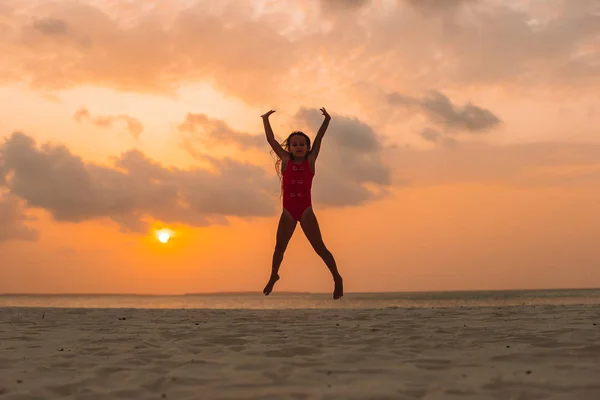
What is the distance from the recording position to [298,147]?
37.6ft

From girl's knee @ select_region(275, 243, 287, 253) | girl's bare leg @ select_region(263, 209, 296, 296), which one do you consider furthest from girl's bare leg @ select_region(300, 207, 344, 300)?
girl's knee @ select_region(275, 243, 287, 253)

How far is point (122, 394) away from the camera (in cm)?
478

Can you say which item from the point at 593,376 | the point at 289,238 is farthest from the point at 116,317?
the point at 593,376

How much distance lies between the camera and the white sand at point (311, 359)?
4.81 metres

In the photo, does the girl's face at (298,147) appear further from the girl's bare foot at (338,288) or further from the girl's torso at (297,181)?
the girl's bare foot at (338,288)

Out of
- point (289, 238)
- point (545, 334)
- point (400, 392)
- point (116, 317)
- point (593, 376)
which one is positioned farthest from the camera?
point (289, 238)

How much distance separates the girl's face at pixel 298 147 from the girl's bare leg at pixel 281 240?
1162mm

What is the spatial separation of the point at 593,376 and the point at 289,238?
7414 millimetres

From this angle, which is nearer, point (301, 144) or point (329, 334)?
point (329, 334)

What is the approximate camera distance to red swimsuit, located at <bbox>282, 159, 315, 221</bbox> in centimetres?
1152

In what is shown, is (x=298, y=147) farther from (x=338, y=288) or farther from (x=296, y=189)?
(x=338, y=288)

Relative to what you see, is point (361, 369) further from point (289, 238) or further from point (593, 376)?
point (289, 238)

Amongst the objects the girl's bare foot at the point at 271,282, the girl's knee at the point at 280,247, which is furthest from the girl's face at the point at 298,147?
the girl's bare foot at the point at 271,282

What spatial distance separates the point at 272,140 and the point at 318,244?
226 centimetres
